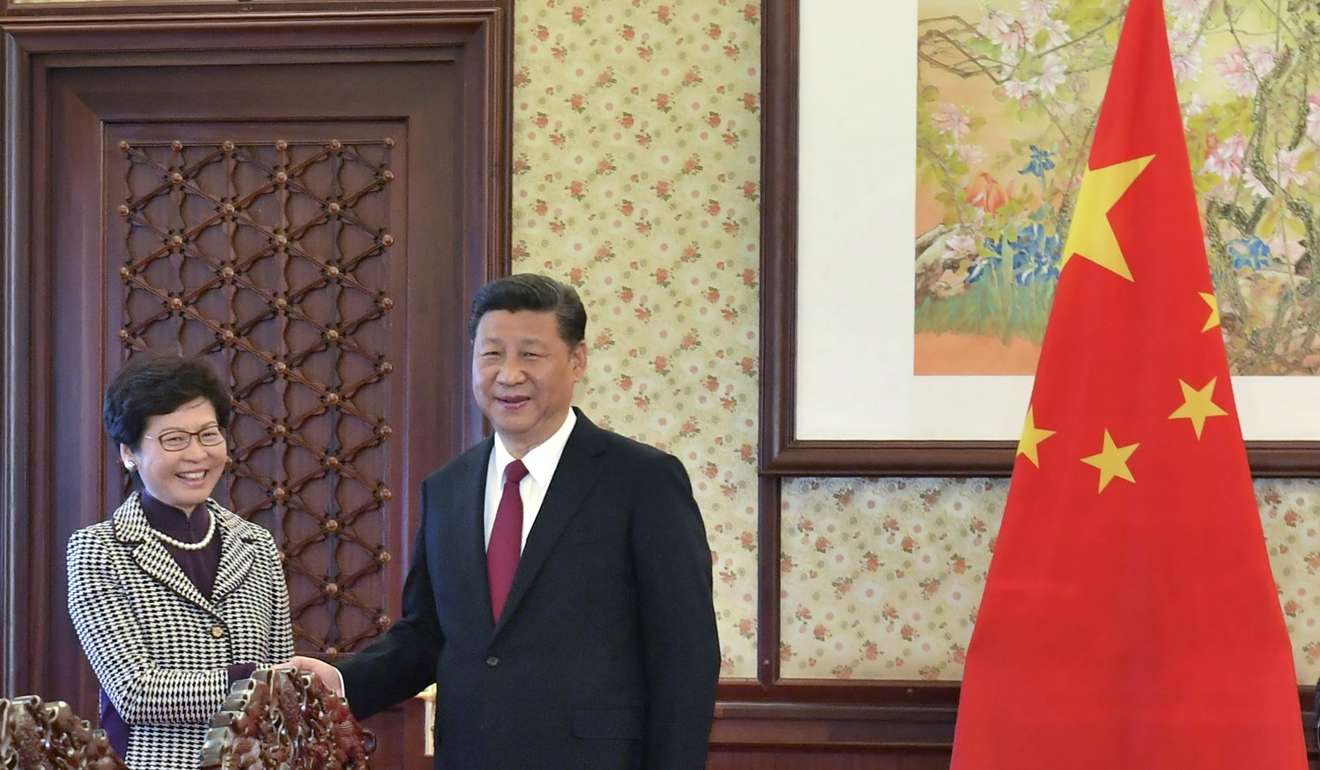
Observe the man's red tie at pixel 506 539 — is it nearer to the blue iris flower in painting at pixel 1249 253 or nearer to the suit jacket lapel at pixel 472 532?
the suit jacket lapel at pixel 472 532

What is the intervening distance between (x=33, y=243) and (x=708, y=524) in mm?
1665

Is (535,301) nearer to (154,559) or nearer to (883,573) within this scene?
(154,559)

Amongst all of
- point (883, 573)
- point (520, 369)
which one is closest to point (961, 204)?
point (883, 573)

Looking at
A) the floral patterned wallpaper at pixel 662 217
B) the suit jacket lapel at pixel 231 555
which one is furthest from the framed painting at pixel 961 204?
the suit jacket lapel at pixel 231 555

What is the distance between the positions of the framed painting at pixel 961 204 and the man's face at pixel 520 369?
93 cm

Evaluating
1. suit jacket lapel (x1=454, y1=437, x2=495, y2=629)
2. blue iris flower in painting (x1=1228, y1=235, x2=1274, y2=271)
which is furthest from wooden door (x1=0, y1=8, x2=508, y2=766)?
blue iris flower in painting (x1=1228, y1=235, x2=1274, y2=271)

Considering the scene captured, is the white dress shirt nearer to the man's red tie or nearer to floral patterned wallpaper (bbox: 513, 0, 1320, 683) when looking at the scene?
the man's red tie

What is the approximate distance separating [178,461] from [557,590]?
72cm

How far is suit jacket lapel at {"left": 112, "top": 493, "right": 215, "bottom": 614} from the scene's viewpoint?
229 centimetres

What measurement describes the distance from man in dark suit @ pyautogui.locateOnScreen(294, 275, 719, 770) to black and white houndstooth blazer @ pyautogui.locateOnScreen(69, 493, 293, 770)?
0.83 ft

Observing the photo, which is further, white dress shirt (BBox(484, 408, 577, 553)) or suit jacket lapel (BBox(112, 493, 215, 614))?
suit jacket lapel (BBox(112, 493, 215, 614))

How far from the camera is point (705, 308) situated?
3080 mm

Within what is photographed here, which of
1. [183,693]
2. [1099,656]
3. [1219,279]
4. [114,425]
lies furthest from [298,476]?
[1219,279]

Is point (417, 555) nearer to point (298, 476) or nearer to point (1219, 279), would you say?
point (298, 476)
